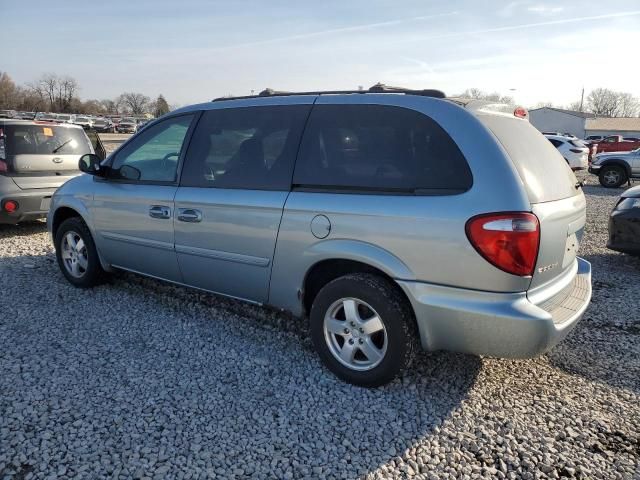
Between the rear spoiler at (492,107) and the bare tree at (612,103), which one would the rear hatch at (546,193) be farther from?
the bare tree at (612,103)

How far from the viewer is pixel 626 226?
19.0 ft

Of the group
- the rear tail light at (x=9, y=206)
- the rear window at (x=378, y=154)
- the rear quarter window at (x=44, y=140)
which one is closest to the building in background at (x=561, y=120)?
the rear quarter window at (x=44, y=140)

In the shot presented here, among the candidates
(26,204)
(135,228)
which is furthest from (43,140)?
(135,228)

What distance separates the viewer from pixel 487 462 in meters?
2.47

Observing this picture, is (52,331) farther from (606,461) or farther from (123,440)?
(606,461)

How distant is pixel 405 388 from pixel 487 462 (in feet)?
2.43

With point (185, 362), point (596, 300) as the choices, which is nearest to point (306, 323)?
point (185, 362)

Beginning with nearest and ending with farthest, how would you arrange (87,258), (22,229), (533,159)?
1. (533,159)
2. (87,258)
3. (22,229)

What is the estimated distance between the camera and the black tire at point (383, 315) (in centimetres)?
288

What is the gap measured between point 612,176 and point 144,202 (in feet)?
52.2

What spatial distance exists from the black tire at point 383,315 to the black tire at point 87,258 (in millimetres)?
2679

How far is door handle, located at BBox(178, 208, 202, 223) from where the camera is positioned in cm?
370

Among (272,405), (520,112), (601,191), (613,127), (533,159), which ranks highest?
(613,127)

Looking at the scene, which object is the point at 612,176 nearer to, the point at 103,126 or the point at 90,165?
the point at 90,165
